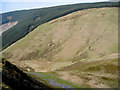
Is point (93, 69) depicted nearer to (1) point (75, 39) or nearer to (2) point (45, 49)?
(1) point (75, 39)

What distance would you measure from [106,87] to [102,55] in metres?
39.6

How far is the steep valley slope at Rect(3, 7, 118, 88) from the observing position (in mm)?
64812

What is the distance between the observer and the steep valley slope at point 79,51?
2552 inches

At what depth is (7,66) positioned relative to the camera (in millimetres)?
39406

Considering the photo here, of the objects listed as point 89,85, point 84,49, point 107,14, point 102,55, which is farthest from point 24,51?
point 89,85

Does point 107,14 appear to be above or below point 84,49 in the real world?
above

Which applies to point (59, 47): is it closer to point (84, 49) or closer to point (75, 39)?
point (75, 39)

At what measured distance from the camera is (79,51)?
3888 inches

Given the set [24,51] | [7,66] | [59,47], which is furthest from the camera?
[24,51]

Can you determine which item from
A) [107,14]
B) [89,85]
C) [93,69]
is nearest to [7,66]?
[89,85]

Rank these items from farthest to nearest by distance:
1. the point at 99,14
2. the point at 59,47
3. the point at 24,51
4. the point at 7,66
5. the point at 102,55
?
the point at 99,14, the point at 24,51, the point at 59,47, the point at 102,55, the point at 7,66

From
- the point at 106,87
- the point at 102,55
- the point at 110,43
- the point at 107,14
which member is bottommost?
the point at 106,87

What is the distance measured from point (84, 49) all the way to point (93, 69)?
93.2ft

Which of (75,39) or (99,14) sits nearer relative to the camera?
(75,39)
